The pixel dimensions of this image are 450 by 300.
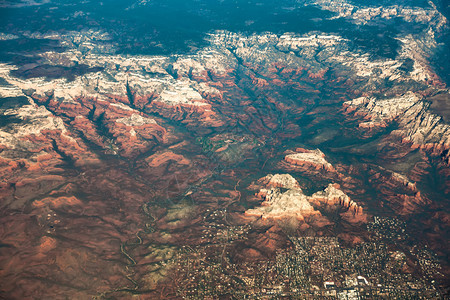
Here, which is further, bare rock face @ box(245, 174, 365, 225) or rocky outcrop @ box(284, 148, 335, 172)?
rocky outcrop @ box(284, 148, 335, 172)

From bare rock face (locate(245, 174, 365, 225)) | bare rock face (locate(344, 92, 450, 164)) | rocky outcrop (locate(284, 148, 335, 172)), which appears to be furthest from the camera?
bare rock face (locate(344, 92, 450, 164))

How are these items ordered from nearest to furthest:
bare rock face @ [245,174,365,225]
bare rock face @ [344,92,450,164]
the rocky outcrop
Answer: bare rock face @ [245,174,365,225]
the rocky outcrop
bare rock face @ [344,92,450,164]

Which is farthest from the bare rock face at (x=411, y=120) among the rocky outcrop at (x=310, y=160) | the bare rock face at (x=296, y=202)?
the bare rock face at (x=296, y=202)

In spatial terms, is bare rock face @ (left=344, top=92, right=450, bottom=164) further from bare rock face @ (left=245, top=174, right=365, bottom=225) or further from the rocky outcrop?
bare rock face @ (left=245, top=174, right=365, bottom=225)

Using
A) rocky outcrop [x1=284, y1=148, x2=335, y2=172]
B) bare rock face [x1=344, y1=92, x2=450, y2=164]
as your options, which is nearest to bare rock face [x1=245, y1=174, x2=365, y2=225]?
rocky outcrop [x1=284, y1=148, x2=335, y2=172]

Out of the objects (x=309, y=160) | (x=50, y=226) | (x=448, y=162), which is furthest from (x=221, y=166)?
(x=448, y=162)

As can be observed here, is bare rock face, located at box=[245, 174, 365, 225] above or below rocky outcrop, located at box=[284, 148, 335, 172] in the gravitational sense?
above

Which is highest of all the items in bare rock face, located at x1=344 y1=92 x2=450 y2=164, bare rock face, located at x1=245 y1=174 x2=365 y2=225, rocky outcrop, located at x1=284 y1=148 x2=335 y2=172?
bare rock face, located at x1=344 y1=92 x2=450 y2=164

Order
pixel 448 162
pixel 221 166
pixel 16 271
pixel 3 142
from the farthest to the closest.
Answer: pixel 221 166 → pixel 448 162 → pixel 3 142 → pixel 16 271

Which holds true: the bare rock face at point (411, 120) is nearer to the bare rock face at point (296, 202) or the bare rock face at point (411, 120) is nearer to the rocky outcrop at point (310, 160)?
the rocky outcrop at point (310, 160)

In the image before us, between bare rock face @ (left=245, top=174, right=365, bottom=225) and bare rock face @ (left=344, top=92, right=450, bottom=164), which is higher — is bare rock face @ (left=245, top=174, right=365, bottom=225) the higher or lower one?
the lower one

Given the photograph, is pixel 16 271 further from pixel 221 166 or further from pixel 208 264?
pixel 221 166
